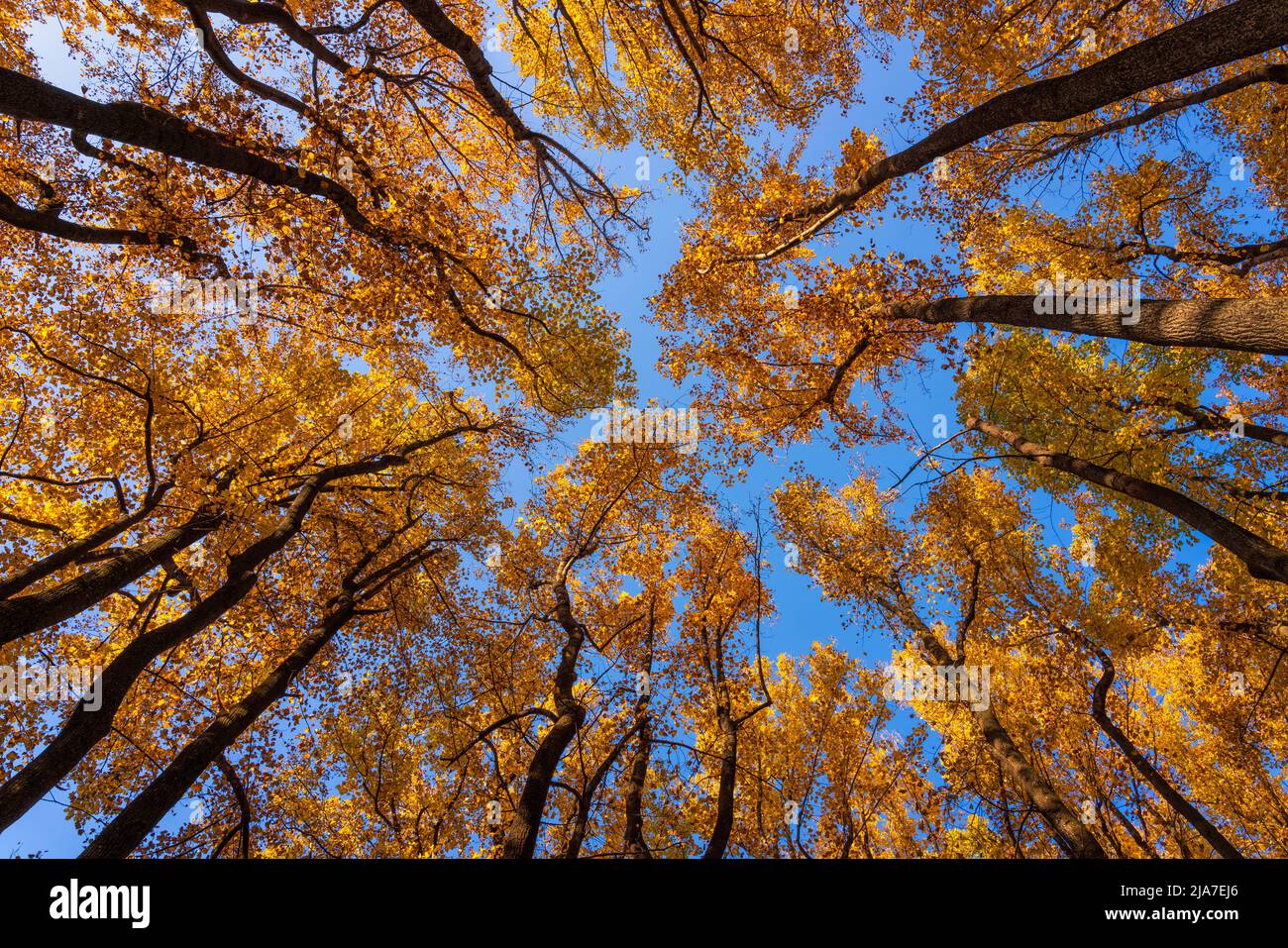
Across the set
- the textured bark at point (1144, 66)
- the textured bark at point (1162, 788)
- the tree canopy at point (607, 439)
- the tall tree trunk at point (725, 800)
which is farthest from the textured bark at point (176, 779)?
the textured bark at point (1162, 788)

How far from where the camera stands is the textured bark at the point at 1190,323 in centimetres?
455

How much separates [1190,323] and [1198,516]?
308 centimetres

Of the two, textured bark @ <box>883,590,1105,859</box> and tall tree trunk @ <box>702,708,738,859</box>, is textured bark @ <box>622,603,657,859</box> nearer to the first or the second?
tall tree trunk @ <box>702,708,738,859</box>

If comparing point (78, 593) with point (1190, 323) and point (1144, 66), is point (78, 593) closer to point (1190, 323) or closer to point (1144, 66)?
point (1144, 66)

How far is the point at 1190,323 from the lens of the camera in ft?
16.3

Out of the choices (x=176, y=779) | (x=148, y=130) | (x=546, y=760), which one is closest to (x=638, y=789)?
(x=546, y=760)

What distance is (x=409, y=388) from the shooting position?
46.2 ft

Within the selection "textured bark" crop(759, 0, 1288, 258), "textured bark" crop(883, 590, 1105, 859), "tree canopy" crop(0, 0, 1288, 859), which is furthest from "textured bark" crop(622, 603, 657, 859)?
"textured bark" crop(759, 0, 1288, 258)

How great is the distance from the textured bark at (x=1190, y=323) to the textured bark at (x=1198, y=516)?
2498mm

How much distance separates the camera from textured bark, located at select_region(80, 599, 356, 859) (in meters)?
5.32
